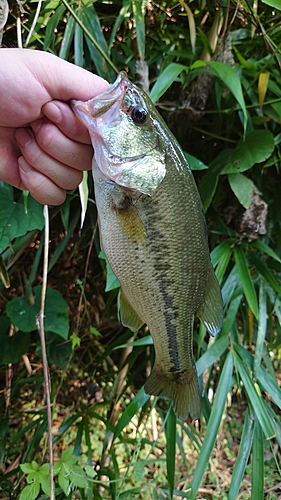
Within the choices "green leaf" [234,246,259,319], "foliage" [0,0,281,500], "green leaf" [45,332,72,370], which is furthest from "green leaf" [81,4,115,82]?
"green leaf" [45,332,72,370]

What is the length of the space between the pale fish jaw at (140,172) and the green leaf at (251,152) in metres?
0.68

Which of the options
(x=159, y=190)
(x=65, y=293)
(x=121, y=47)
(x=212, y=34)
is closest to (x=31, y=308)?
(x=65, y=293)

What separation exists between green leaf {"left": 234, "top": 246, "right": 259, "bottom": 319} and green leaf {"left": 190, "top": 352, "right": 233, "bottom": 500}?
0.71 ft

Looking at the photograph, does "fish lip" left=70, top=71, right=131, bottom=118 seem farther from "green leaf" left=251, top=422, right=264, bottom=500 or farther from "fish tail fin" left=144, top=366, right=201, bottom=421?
"green leaf" left=251, top=422, right=264, bottom=500

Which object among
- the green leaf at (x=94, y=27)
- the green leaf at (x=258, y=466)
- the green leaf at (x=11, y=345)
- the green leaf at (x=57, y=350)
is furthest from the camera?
the green leaf at (x=57, y=350)

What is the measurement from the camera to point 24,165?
3.32 feet

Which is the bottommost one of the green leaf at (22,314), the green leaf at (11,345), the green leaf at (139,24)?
the green leaf at (11,345)

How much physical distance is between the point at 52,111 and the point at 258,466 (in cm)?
124

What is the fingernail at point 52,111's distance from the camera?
0.85 m

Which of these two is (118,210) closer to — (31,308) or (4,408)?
(31,308)

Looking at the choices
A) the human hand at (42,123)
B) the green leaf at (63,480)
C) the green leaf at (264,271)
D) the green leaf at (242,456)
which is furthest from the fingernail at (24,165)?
the green leaf at (242,456)

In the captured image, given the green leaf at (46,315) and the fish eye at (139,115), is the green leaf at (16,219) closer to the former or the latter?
the green leaf at (46,315)

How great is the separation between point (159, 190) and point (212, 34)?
1006 millimetres

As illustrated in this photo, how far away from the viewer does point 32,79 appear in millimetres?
808
